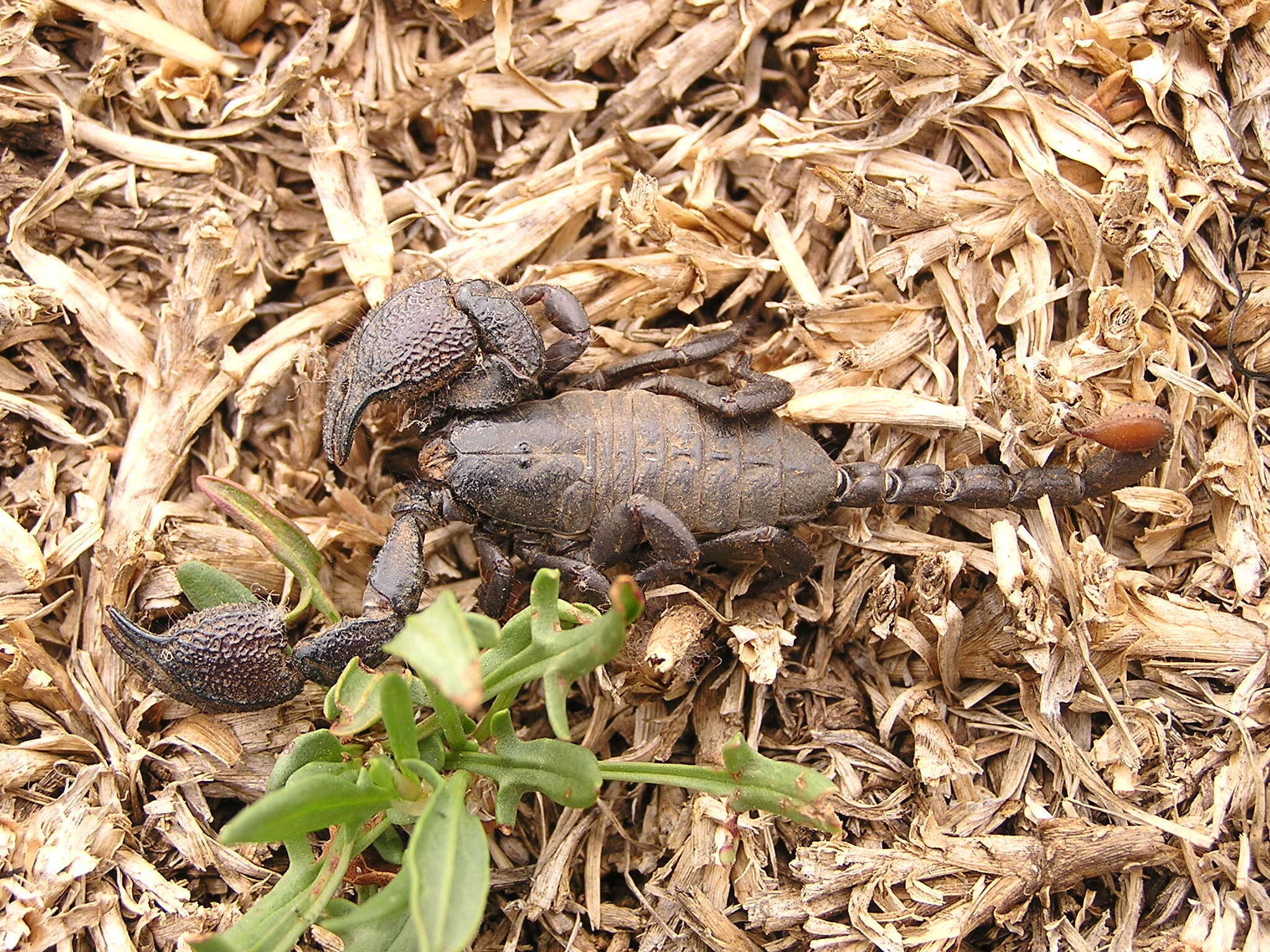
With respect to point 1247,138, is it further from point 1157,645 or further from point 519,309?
point 519,309

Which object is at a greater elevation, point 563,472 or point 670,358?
point 670,358

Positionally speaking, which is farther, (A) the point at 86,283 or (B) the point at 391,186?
(B) the point at 391,186

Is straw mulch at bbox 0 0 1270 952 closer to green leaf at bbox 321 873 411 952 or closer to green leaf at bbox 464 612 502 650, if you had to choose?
green leaf at bbox 321 873 411 952

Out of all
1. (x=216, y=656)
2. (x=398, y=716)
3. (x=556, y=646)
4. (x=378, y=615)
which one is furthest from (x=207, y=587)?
(x=556, y=646)

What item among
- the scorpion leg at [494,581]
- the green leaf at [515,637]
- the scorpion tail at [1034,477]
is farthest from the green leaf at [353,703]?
the scorpion tail at [1034,477]

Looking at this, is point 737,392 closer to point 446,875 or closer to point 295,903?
point 446,875

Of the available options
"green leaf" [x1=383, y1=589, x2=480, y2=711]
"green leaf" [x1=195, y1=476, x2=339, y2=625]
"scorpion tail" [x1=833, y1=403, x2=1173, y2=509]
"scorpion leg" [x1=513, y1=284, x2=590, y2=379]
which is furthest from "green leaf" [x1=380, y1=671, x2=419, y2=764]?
"scorpion tail" [x1=833, y1=403, x2=1173, y2=509]

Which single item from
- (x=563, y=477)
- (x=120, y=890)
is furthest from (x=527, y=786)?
(x=120, y=890)
